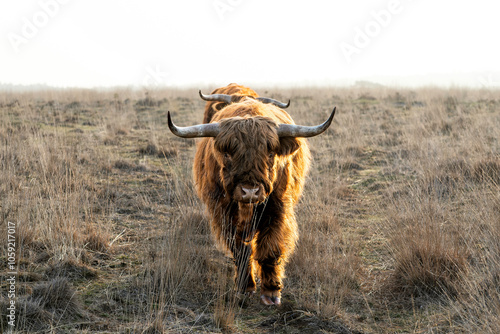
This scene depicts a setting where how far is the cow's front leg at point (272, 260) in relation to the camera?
385 centimetres

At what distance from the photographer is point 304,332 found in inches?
131

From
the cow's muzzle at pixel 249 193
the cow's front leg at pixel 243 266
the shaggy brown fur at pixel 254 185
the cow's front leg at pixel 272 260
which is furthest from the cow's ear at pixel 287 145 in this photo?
the cow's front leg at pixel 243 266

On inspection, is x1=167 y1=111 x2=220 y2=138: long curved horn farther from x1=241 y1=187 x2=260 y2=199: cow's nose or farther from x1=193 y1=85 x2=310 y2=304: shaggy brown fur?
x1=241 y1=187 x2=260 y2=199: cow's nose

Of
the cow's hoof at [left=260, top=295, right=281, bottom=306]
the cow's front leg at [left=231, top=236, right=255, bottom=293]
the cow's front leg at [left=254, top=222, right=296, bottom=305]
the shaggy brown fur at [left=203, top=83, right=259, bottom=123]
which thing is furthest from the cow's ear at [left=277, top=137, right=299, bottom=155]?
the shaggy brown fur at [left=203, top=83, right=259, bottom=123]

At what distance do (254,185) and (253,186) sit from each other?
0.4 inches

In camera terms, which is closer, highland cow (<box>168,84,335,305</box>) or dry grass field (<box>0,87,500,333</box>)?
dry grass field (<box>0,87,500,333</box>)

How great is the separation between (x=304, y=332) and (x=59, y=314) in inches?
67.9

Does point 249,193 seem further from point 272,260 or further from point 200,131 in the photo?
point 272,260

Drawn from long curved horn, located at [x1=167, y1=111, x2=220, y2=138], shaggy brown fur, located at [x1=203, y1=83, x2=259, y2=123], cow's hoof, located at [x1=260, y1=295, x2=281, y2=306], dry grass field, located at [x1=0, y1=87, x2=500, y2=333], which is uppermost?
shaggy brown fur, located at [x1=203, y1=83, x2=259, y2=123]

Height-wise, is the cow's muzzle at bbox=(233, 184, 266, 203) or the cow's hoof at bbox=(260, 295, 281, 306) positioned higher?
the cow's muzzle at bbox=(233, 184, 266, 203)

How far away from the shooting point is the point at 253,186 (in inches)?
134

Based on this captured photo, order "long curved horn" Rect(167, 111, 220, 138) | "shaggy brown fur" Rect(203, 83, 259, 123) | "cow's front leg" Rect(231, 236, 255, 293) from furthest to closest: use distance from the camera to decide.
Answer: "shaggy brown fur" Rect(203, 83, 259, 123)
"cow's front leg" Rect(231, 236, 255, 293)
"long curved horn" Rect(167, 111, 220, 138)

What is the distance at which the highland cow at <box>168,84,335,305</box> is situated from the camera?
3.50 m

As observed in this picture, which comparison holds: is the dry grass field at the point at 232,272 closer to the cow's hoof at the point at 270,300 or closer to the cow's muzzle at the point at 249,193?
the cow's hoof at the point at 270,300
